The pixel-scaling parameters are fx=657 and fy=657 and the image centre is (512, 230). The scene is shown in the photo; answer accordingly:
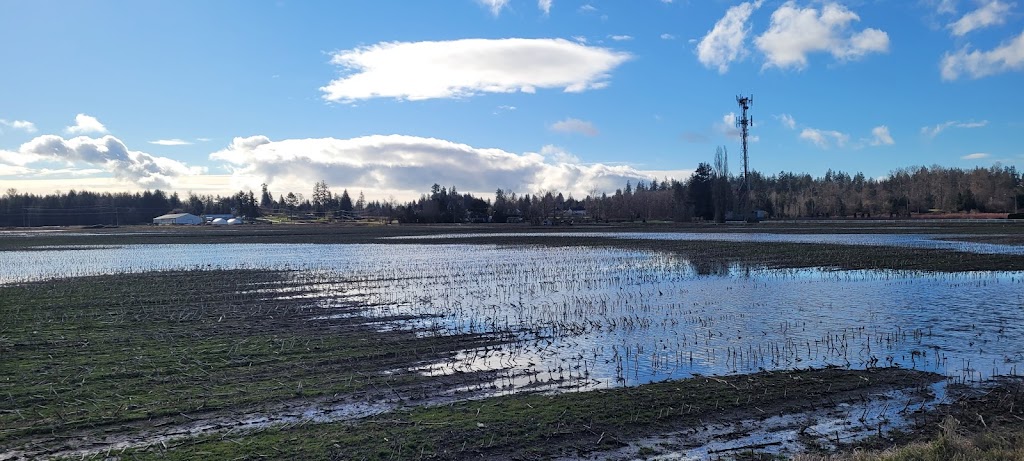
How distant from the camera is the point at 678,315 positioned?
844 inches

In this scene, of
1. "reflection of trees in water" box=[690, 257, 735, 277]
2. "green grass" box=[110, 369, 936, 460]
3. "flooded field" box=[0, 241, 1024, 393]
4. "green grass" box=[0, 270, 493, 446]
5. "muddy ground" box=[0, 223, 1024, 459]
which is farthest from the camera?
"reflection of trees in water" box=[690, 257, 735, 277]

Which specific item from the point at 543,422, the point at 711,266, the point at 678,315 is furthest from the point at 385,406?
the point at 711,266

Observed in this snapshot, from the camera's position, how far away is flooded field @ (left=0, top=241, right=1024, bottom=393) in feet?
47.4

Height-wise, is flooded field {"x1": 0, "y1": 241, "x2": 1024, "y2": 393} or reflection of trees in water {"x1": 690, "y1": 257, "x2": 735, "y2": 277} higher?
reflection of trees in water {"x1": 690, "y1": 257, "x2": 735, "y2": 277}

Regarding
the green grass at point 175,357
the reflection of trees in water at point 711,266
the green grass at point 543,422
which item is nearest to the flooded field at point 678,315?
the reflection of trees in water at point 711,266

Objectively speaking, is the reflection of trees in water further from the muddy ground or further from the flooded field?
the muddy ground

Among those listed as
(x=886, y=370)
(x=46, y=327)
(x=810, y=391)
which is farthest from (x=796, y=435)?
(x=46, y=327)

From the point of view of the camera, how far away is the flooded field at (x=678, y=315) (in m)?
14.5

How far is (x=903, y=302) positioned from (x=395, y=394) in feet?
64.1

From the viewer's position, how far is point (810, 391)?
11945mm

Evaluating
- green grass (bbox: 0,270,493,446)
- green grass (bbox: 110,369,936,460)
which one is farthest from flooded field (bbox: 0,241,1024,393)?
green grass (bbox: 0,270,493,446)

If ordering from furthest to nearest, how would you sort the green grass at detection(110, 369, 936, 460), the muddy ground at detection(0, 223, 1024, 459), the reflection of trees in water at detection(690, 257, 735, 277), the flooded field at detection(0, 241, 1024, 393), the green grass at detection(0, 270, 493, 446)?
the reflection of trees in water at detection(690, 257, 735, 277) → the flooded field at detection(0, 241, 1024, 393) → the green grass at detection(0, 270, 493, 446) → the muddy ground at detection(0, 223, 1024, 459) → the green grass at detection(110, 369, 936, 460)

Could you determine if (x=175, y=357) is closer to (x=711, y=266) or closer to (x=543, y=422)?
(x=543, y=422)

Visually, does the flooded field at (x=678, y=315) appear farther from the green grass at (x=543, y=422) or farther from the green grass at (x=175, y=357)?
the green grass at (x=175, y=357)
